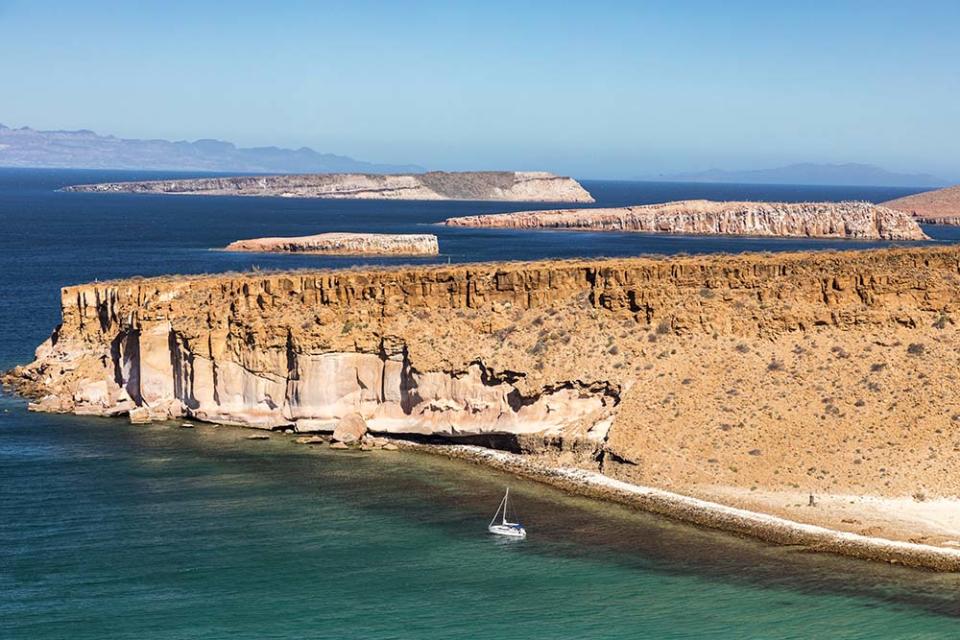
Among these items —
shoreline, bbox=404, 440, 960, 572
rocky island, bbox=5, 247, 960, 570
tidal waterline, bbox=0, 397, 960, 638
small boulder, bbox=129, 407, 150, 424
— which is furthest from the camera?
small boulder, bbox=129, 407, 150, 424

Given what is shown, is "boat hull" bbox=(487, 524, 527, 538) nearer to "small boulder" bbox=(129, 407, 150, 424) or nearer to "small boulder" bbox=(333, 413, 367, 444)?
"small boulder" bbox=(333, 413, 367, 444)

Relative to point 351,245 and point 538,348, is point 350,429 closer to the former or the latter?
point 538,348

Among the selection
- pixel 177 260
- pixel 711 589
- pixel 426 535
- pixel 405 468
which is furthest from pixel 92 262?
pixel 711 589

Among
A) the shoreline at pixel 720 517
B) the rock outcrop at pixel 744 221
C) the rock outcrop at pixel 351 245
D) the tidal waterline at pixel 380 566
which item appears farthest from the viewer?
the rock outcrop at pixel 744 221

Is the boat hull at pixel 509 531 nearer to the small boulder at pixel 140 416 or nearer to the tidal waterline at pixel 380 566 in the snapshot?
the tidal waterline at pixel 380 566

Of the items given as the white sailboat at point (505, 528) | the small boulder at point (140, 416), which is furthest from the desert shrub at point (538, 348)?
the small boulder at point (140, 416)

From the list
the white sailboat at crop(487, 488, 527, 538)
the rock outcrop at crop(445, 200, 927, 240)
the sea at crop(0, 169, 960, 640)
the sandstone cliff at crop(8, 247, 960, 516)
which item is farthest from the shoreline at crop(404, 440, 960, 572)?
the rock outcrop at crop(445, 200, 927, 240)

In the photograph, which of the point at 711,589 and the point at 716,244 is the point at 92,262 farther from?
the point at 711,589
